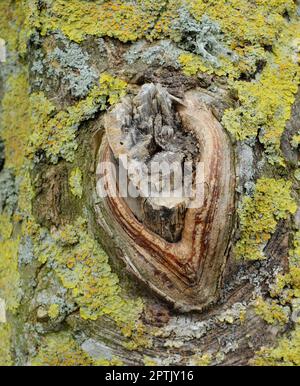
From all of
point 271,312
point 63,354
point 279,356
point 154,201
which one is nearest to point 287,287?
point 271,312

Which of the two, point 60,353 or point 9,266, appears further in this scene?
point 9,266

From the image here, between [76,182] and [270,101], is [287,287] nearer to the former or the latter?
[270,101]

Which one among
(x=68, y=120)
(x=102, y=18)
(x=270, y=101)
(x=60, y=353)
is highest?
(x=102, y=18)

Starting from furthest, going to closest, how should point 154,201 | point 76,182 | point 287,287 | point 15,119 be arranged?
point 15,119 → point 76,182 → point 287,287 → point 154,201

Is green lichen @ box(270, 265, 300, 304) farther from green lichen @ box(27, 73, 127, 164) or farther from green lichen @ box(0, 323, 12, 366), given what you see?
green lichen @ box(0, 323, 12, 366)

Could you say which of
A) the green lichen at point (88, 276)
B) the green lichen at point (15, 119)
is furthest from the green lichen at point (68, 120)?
the green lichen at point (88, 276)

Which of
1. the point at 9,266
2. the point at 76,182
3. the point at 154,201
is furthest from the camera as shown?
the point at 9,266
